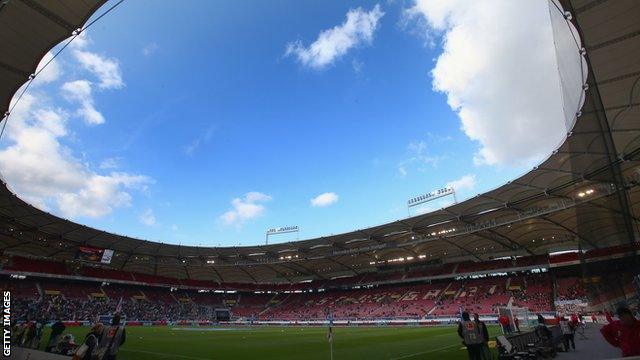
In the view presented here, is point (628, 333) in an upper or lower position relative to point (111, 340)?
upper

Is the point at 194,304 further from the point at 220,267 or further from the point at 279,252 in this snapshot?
the point at 279,252

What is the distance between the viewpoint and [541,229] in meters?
43.6

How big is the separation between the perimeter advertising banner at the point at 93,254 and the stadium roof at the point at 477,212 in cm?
190

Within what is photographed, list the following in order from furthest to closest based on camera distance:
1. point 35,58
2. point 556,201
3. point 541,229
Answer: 1. point 541,229
2. point 556,201
3. point 35,58

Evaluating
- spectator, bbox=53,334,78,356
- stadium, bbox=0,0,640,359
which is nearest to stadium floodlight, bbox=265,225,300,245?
stadium, bbox=0,0,640,359

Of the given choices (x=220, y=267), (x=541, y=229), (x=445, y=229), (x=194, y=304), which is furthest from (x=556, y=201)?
(x=194, y=304)

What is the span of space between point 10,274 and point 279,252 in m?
39.3

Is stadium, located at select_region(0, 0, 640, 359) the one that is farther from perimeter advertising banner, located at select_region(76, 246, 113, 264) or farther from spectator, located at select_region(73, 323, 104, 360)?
spectator, located at select_region(73, 323, 104, 360)

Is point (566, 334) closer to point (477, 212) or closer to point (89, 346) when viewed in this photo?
point (89, 346)

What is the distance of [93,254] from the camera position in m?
51.0

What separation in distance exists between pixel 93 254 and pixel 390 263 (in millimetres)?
48609

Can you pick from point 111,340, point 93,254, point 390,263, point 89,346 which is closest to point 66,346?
point 111,340

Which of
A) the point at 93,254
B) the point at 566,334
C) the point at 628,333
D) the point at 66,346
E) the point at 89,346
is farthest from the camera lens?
the point at 93,254

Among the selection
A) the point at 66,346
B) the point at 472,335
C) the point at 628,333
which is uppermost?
the point at 628,333
